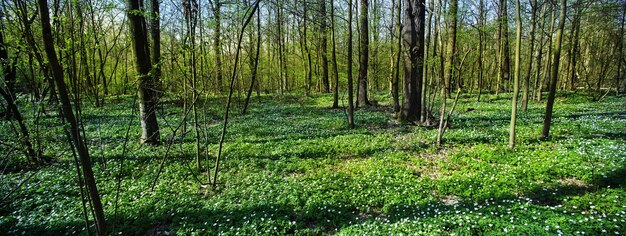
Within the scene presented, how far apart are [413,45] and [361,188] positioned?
7.70 meters

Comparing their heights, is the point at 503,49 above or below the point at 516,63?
above

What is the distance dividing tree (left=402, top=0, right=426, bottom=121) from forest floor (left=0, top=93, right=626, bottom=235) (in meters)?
2.58

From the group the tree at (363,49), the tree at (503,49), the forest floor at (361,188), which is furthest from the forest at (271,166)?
the tree at (503,49)

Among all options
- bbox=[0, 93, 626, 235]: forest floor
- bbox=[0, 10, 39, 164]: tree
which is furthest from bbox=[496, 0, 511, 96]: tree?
bbox=[0, 10, 39, 164]: tree

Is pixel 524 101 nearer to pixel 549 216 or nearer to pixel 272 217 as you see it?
pixel 549 216

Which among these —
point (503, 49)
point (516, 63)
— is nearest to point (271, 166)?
point (516, 63)

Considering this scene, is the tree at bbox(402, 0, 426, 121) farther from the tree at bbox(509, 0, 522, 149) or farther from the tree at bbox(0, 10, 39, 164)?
the tree at bbox(0, 10, 39, 164)

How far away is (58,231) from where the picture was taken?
5734mm

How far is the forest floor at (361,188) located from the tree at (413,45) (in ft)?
8.46

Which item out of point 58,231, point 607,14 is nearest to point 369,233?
point 58,231

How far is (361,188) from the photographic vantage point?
6723 millimetres

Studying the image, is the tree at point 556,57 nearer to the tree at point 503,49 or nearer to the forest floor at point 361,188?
the forest floor at point 361,188

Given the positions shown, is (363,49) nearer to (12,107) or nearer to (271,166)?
(271,166)

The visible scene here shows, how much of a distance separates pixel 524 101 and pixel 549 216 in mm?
13568
